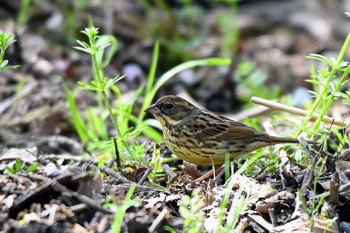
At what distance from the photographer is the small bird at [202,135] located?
17.9 feet

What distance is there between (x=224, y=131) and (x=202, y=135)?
163mm

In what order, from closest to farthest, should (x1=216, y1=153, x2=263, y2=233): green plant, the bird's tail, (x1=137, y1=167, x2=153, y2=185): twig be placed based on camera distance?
(x1=216, y1=153, x2=263, y2=233): green plant < (x1=137, y1=167, x2=153, y2=185): twig < the bird's tail

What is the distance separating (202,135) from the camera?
5.68 metres

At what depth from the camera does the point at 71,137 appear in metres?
7.71

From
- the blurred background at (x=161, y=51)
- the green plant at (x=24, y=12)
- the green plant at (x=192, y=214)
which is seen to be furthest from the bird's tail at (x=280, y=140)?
the green plant at (x=24, y=12)

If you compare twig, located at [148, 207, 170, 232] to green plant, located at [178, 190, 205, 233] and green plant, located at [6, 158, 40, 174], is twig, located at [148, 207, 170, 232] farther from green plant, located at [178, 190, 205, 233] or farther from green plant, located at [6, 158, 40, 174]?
green plant, located at [6, 158, 40, 174]

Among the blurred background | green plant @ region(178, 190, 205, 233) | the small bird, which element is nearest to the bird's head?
the small bird

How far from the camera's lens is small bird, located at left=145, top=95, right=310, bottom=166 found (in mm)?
5465

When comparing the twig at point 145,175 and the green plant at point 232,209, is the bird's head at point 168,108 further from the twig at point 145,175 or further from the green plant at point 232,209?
the green plant at point 232,209

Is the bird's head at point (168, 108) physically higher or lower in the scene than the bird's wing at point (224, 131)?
higher

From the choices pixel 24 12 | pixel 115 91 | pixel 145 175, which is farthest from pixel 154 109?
pixel 24 12

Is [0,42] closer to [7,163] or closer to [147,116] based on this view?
[7,163]

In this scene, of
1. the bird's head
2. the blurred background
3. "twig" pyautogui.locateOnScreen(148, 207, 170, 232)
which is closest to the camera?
"twig" pyautogui.locateOnScreen(148, 207, 170, 232)

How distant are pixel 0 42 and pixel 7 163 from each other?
1212 millimetres
